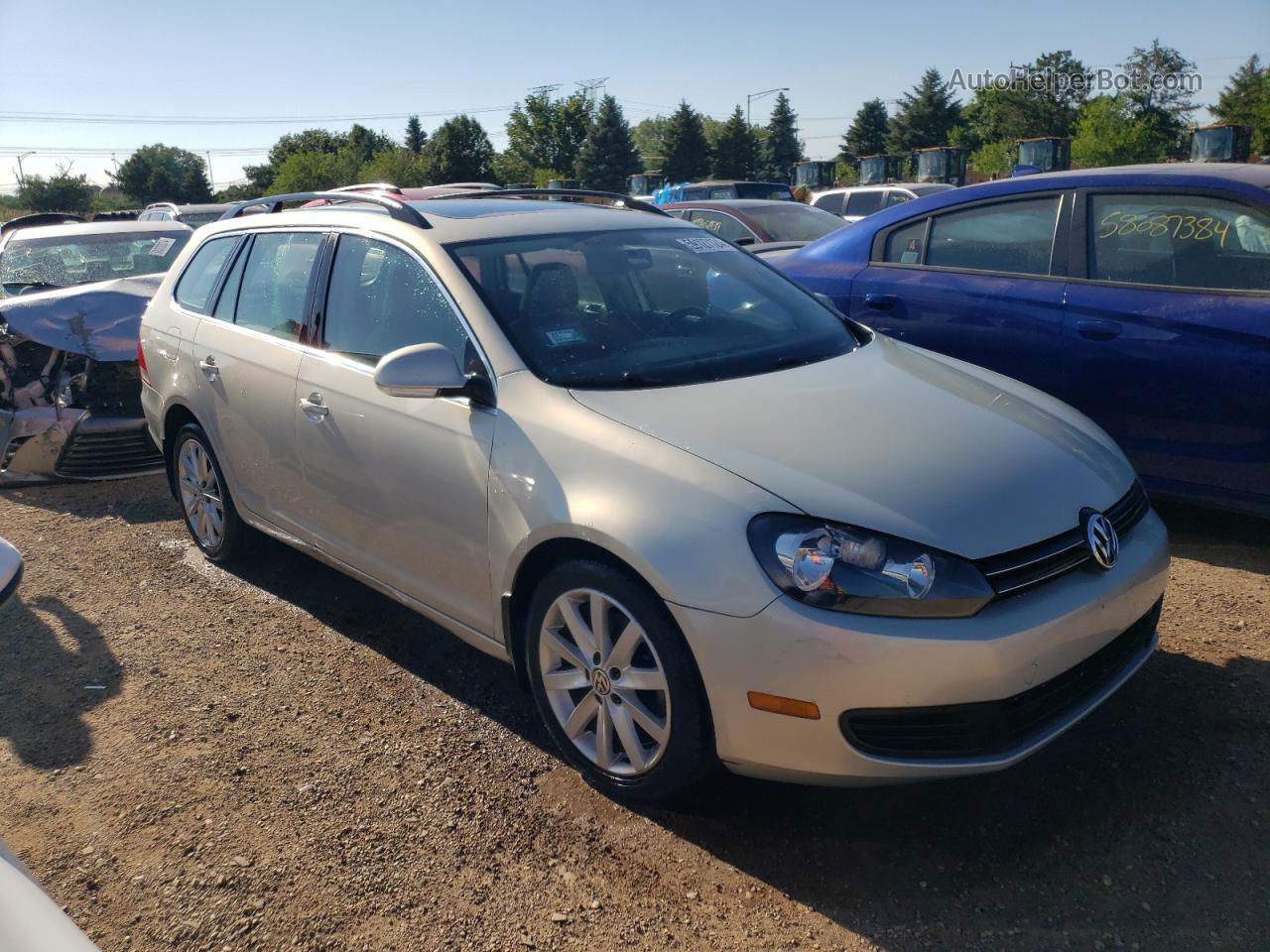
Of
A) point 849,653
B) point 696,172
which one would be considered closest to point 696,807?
point 849,653

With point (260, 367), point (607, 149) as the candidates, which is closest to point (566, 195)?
point (260, 367)

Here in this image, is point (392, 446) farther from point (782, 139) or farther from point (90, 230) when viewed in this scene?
point (782, 139)

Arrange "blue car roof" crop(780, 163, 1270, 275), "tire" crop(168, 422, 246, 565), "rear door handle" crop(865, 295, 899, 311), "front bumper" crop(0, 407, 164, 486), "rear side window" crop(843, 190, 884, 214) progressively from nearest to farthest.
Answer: "blue car roof" crop(780, 163, 1270, 275) < "tire" crop(168, 422, 246, 565) < "rear door handle" crop(865, 295, 899, 311) < "front bumper" crop(0, 407, 164, 486) < "rear side window" crop(843, 190, 884, 214)

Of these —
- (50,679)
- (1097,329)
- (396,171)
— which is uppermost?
(396,171)

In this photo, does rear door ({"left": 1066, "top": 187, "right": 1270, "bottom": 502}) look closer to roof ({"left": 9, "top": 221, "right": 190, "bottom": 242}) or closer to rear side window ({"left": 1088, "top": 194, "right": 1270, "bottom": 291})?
rear side window ({"left": 1088, "top": 194, "right": 1270, "bottom": 291})

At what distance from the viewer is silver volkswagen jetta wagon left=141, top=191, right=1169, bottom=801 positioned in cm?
252

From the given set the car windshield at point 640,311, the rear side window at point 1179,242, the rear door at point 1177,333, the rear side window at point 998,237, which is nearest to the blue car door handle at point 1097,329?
the rear door at point 1177,333

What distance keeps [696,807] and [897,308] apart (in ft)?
10.8

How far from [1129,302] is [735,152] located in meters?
72.2

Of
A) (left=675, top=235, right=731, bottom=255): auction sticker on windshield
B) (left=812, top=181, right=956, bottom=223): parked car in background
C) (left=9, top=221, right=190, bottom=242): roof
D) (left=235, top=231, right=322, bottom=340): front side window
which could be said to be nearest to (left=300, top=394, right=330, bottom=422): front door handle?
(left=235, top=231, right=322, bottom=340): front side window

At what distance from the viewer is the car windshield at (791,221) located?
10617 millimetres

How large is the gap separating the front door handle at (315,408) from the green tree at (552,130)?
241ft

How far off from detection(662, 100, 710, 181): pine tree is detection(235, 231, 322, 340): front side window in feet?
234

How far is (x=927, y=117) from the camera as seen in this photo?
3076 inches
